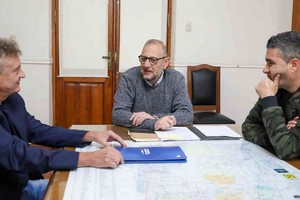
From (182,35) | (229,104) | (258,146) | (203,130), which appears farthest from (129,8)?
(258,146)

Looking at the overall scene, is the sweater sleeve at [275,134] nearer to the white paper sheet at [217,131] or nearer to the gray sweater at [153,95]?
the white paper sheet at [217,131]

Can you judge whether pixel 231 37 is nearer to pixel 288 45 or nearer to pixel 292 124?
pixel 288 45

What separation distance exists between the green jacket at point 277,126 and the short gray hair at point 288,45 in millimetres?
167

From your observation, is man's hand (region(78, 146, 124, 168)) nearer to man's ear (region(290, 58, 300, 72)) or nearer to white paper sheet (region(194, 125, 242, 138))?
white paper sheet (region(194, 125, 242, 138))

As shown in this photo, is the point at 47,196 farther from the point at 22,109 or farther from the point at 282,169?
the point at 282,169

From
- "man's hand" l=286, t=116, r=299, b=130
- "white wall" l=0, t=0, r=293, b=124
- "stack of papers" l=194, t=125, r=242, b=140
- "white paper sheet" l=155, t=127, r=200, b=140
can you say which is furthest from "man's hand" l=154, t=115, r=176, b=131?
"white wall" l=0, t=0, r=293, b=124

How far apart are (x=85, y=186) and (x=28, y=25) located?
3377mm

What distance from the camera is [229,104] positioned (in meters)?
4.41

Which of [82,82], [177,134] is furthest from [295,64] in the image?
[82,82]

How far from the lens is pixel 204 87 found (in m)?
3.96

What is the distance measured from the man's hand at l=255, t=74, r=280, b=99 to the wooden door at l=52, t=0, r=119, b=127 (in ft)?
9.30

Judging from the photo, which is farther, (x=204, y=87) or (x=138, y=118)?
(x=204, y=87)

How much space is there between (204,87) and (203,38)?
639mm

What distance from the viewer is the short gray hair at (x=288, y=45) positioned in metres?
1.58
